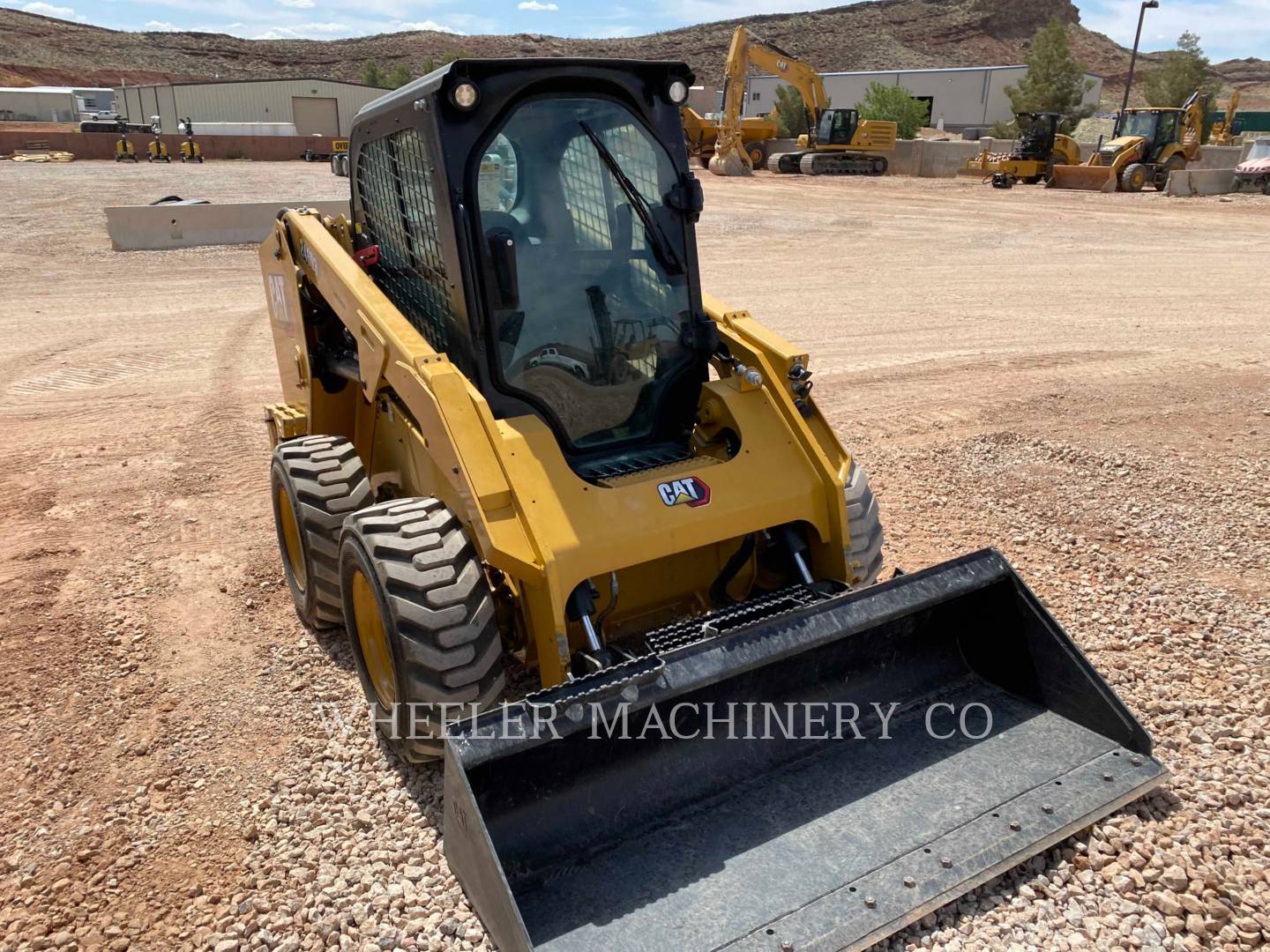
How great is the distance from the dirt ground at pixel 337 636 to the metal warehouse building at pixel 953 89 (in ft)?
163

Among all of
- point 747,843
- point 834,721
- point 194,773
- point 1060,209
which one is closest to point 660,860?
point 747,843

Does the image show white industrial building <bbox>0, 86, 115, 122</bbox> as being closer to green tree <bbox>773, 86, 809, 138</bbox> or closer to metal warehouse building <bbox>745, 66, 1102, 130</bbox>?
green tree <bbox>773, 86, 809, 138</bbox>

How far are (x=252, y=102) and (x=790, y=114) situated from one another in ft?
111

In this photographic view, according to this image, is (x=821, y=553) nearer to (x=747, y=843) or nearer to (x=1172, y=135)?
(x=747, y=843)

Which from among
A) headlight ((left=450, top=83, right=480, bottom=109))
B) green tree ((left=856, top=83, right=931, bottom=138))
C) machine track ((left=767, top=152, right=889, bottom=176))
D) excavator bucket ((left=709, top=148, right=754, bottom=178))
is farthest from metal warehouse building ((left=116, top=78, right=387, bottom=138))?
headlight ((left=450, top=83, right=480, bottom=109))

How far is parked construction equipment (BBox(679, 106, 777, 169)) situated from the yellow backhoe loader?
32.7ft

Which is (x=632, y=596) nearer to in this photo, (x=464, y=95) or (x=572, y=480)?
(x=572, y=480)

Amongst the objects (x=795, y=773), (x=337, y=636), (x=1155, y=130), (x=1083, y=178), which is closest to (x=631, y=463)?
(x=795, y=773)

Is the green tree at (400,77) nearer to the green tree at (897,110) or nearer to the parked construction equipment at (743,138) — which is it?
the green tree at (897,110)

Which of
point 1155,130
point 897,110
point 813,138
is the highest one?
point 897,110

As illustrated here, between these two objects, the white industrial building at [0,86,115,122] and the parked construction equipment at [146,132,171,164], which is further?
the white industrial building at [0,86,115,122]

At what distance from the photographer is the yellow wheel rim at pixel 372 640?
3.30m

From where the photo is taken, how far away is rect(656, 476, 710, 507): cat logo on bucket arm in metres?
3.30

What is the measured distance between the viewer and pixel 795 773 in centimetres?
313
